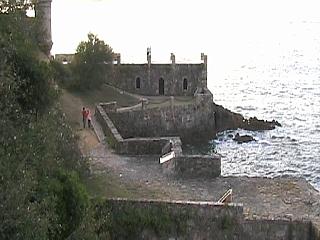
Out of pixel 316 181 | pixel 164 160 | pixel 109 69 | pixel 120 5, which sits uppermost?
pixel 120 5

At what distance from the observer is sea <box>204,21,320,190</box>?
44.5 m

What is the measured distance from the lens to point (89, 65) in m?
47.7

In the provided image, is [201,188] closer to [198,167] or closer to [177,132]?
[198,167]

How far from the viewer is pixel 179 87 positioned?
52.4 m

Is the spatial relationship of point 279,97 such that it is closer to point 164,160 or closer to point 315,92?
point 315,92

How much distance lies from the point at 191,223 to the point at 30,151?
6451 millimetres

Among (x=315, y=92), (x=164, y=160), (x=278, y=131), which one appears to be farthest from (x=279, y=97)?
(x=164, y=160)

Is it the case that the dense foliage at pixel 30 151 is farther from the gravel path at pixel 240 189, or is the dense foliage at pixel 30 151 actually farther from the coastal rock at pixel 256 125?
the coastal rock at pixel 256 125

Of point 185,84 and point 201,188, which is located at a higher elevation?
point 185,84

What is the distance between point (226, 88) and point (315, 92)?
9.35 metres

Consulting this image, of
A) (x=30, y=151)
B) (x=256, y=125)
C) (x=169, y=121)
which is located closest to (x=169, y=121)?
(x=169, y=121)

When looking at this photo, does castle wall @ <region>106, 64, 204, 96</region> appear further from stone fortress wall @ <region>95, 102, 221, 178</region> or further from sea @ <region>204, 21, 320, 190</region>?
stone fortress wall @ <region>95, 102, 221, 178</region>

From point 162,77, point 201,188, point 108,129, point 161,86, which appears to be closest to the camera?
point 201,188

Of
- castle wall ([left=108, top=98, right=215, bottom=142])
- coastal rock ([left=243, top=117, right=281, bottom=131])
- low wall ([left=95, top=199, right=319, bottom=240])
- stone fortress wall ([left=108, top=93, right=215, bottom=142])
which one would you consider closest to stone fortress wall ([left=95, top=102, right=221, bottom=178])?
stone fortress wall ([left=108, top=93, right=215, bottom=142])
